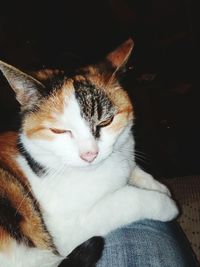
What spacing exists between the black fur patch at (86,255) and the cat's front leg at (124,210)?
0.15 m

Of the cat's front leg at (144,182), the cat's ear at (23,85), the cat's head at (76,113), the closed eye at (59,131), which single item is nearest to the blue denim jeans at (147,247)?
the cat's front leg at (144,182)

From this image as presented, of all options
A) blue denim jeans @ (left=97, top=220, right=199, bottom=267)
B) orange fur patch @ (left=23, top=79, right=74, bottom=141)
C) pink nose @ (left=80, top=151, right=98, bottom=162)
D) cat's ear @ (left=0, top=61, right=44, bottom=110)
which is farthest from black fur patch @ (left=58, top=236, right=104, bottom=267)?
cat's ear @ (left=0, top=61, right=44, bottom=110)

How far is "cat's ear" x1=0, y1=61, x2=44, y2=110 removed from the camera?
992 mm

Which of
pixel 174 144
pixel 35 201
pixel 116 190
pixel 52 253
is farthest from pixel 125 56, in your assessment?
pixel 174 144

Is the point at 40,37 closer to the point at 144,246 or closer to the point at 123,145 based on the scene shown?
the point at 123,145

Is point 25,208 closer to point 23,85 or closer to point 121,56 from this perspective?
point 23,85

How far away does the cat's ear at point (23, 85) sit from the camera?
0.99 m

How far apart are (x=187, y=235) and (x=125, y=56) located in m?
0.78

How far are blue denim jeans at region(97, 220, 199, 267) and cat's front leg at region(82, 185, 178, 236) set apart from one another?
0.14 ft

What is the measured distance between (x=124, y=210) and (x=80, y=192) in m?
0.17

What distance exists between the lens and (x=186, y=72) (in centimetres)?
292

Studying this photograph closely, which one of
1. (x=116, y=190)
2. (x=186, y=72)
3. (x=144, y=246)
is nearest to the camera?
(x=144, y=246)

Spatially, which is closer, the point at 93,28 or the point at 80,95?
the point at 80,95

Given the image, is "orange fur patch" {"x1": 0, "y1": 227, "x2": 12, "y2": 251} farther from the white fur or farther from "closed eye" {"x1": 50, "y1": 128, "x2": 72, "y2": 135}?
"closed eye" {"x1": 50, "y1": 128, "x2": 72, "y2": 135}
